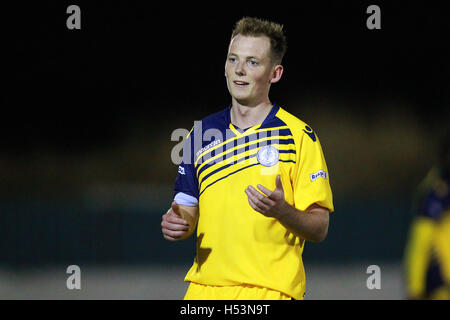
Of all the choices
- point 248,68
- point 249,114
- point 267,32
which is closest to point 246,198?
point 249,114

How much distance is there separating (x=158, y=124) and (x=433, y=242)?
197 inches

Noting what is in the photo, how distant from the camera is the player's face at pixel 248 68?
2.88 metres

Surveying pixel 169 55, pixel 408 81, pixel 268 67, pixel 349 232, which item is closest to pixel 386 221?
pixel 349 232

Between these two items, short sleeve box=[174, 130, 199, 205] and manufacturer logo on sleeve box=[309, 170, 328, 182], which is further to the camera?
short sleeve box=[174, 130, 199, 205]

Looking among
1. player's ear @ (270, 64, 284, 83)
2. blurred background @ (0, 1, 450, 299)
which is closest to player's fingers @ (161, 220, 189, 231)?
player's ear @ (270, 64, 284, 83)

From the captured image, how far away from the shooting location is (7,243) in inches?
262

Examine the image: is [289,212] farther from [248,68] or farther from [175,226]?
[248,68]

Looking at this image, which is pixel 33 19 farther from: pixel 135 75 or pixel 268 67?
pixel 268 67

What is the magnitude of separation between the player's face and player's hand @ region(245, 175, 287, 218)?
0.52m

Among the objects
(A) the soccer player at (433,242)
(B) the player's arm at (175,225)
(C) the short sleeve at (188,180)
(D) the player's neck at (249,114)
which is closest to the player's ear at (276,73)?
(D) the player's neck at (249,114)

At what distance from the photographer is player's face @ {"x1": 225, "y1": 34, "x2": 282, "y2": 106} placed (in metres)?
2.88

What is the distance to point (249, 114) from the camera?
9.65 ft

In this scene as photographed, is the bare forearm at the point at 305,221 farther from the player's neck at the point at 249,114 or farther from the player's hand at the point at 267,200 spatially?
the player's neck at the point at 249,114

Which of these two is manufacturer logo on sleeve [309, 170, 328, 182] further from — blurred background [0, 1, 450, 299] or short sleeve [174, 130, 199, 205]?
blurred background [0, 1, 450, 299]
